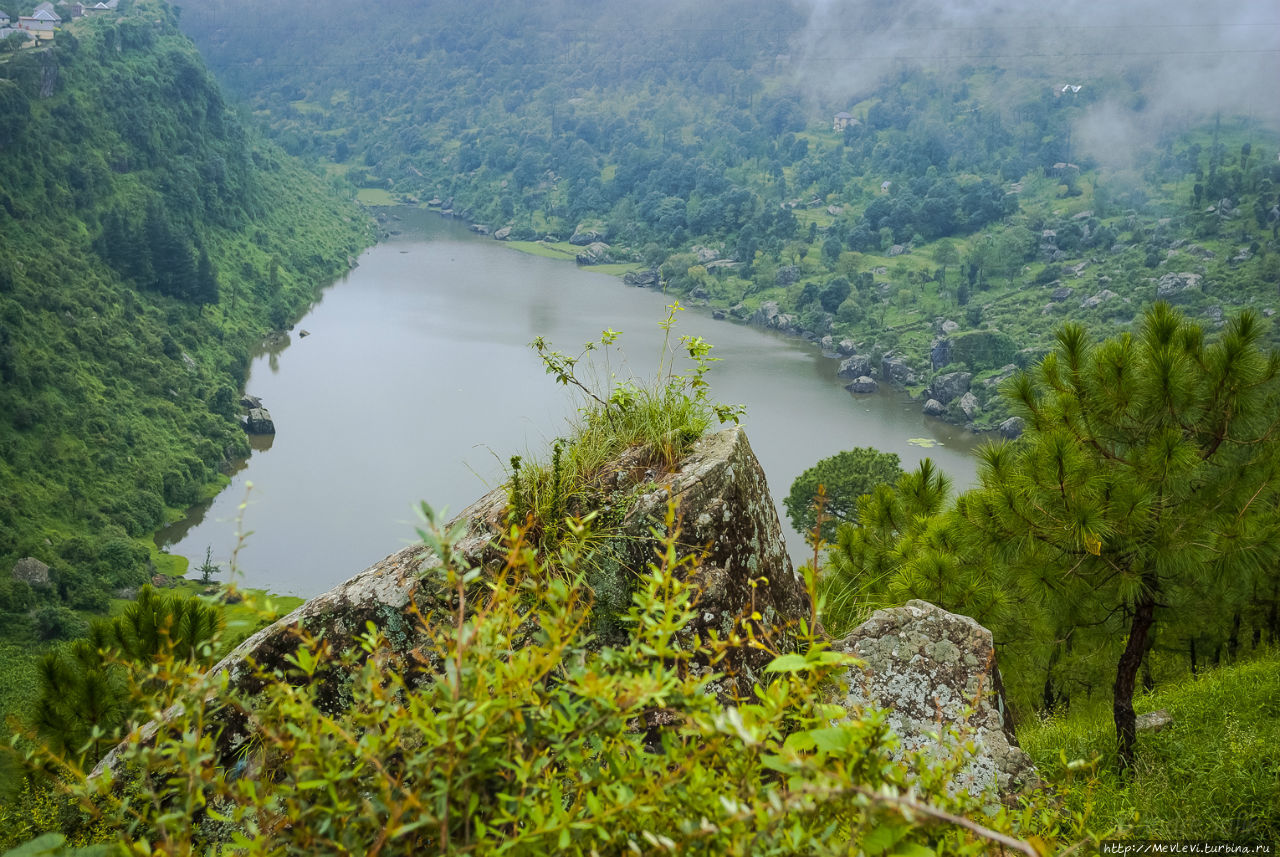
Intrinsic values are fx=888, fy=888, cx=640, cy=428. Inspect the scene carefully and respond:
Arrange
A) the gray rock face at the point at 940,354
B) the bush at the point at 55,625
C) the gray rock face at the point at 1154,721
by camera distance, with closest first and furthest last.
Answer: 1. the gray rock face at the point at 1154,721
2. the bush at the point at 55,625
3. the gray rock face at the point at 940,354

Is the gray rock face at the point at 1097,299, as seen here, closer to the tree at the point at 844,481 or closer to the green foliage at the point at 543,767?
the tree at the point at 844,481

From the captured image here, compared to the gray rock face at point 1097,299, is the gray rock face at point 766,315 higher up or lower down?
higher up

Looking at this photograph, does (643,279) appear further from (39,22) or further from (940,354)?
(39,22)

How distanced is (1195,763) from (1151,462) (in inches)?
58.0

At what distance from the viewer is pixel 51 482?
1362 inches

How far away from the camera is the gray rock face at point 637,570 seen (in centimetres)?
315

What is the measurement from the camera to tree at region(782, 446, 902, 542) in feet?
70.1

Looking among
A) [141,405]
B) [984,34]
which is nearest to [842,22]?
[984,34]

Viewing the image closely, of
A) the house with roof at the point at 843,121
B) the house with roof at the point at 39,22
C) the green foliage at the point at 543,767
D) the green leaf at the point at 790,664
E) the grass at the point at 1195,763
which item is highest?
the house with roof at the point at 843,121

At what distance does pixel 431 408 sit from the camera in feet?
130

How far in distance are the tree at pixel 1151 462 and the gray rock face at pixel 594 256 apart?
7399 cm

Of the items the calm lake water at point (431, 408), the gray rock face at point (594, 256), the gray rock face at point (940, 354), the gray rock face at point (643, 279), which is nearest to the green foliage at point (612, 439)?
the calm lake water at point (431, 408)

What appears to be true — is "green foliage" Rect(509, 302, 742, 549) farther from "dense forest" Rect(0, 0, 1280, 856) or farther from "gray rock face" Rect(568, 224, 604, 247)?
"gray rock face" Rect(568, 224, 604, 247)

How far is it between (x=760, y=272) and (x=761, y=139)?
46743mm
